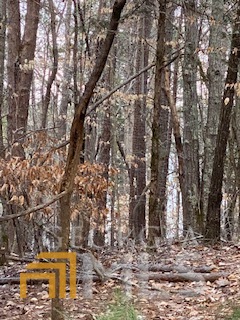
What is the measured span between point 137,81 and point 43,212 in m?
8.30

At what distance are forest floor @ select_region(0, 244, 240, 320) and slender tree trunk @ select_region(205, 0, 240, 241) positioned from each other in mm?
630

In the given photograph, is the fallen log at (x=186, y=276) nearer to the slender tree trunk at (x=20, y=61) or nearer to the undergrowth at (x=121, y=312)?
the undergrowth at (x=121, y=312)

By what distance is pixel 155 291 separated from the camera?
5590 mm

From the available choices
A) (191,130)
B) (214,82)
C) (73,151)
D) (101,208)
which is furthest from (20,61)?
(73,151)

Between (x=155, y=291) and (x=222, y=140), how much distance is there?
2710mm

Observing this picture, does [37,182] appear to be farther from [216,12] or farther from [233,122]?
[233,122]

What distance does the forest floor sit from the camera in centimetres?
494

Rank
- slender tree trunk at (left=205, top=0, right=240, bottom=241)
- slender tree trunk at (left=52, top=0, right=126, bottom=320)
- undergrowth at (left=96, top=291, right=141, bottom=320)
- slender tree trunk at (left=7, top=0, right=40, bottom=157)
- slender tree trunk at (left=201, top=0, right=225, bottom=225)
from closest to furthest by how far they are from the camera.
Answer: slender tree trunk at (left=52, top=0, right=126, bottom=320), undergrowth at (left=96, top=291, right=141, bottom=320), slender tree trunk at (left=205, top=0, right=240, bottom=241), slender tree trunk at (left=7, top=0, right=40, bottom=157), slender tree trunk at (left=201, top=0, right=225, bottom=225)

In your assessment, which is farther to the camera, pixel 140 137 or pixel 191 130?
pixel 140 137

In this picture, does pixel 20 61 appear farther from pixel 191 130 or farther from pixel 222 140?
pixel 191 130

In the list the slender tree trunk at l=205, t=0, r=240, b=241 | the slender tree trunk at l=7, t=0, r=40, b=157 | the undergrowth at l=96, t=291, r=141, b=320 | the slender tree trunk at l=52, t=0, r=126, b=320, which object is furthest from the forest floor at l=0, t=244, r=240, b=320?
the slender tree trunk at l=7, t=0, r=40, b=157

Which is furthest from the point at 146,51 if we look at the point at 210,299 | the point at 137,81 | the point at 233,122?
the point at 210,299

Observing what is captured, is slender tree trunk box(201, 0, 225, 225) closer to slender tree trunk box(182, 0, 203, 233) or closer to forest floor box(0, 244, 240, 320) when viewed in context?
slender tree trunk box(182, 0, 203, 233)

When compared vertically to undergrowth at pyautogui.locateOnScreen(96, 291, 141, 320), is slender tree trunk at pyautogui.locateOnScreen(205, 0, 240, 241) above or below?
above
